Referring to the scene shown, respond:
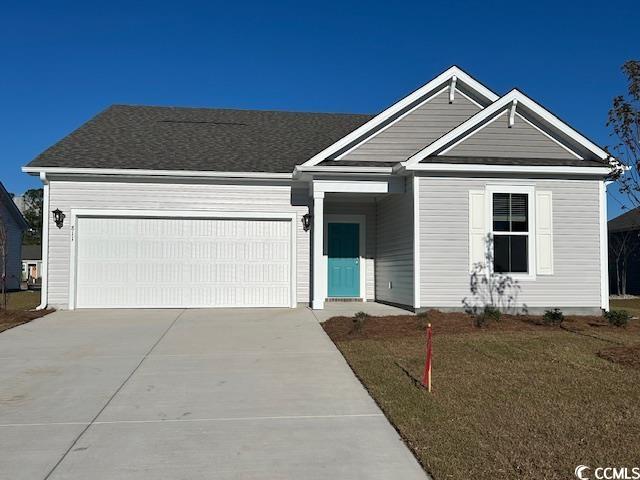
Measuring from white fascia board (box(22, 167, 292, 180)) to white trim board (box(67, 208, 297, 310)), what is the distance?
89 centimetres

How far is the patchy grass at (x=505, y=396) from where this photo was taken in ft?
14.6

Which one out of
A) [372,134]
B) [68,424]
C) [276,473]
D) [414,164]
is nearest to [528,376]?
[276,473]

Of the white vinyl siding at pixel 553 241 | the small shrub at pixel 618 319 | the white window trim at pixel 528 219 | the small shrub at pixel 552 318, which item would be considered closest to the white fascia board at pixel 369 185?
the white vinyl siding at pixel 553 241

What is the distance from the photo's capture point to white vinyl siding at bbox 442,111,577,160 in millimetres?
13047

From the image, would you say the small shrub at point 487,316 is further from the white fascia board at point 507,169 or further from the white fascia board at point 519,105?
the white fascia board at point 519,105

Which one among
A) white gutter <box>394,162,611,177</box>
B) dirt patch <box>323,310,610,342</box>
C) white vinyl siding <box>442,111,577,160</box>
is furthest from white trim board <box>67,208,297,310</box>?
white vinyl siding <box>442,111,577,160</box>

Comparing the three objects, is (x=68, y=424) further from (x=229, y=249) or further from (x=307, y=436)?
(x=229, y=249)

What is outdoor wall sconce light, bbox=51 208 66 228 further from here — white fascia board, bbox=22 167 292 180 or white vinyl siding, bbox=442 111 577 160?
white vinyl siding, bbox=442 111 577 160

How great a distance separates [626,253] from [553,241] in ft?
49.9

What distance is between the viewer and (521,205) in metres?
12.9

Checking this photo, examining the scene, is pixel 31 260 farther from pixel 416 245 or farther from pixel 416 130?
pixel 416 245

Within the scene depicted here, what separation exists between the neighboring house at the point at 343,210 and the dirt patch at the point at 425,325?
2.89 feet

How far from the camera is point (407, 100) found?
1412cm

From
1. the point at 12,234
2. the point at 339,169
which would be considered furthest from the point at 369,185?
the point at 12,234
